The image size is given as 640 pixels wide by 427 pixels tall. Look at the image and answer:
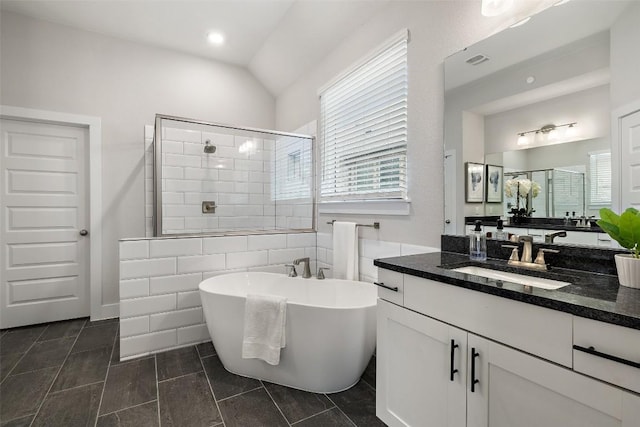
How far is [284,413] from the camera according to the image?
5.32 feet

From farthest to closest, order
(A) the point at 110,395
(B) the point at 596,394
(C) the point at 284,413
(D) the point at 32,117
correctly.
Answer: (D) the point at 32,117 < (A) the point at 110,395 < (C) the point at 284,413 < (B) the point at 596,394

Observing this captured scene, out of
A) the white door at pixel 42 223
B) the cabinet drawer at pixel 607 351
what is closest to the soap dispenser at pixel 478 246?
the cabinet drawer at pixel 607 351

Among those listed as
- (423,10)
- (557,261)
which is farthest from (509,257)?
(423,10)

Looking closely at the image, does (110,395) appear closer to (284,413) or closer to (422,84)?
(284,413)

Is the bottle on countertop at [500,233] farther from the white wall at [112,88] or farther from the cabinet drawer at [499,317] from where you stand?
the white wall at [112,88]

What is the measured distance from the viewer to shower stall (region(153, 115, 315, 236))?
281 cm

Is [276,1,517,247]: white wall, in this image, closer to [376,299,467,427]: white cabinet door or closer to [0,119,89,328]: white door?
[376,299,467,427]: white cabinet door

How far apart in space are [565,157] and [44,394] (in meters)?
3.10

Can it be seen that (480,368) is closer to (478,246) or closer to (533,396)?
(533,396)

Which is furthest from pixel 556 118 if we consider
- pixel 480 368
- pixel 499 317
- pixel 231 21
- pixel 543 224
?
pixel 231 21

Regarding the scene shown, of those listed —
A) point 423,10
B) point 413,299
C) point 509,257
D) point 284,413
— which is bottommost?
point 284,413

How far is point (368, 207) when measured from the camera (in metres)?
2.38

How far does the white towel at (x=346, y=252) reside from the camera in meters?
2.40

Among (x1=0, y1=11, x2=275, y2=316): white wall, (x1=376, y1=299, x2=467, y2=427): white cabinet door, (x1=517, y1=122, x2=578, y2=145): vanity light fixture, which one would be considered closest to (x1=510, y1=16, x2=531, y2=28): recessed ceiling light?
(x1=517, y1=122, x2=578, y2=145): vanity light fixture
